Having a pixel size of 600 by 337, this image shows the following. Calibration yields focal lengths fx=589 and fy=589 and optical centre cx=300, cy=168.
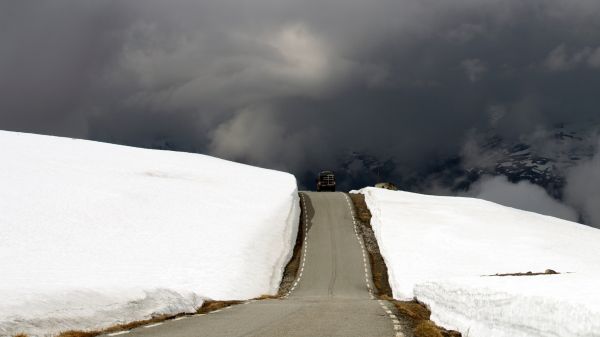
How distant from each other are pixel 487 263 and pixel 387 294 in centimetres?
973

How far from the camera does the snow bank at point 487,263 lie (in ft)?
35.8

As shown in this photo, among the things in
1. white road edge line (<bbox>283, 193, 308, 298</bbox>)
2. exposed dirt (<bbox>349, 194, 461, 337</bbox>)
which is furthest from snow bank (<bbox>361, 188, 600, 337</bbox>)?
white road edge line (<bbox>283, 193, 308, 298</bbox>)

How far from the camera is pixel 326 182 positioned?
4097 inches

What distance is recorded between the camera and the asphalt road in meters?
14.3

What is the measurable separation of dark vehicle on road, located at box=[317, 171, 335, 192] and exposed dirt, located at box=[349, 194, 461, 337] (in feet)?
80.9

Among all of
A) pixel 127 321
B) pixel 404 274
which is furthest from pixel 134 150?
pixel 127 321

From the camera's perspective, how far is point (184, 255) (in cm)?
4153

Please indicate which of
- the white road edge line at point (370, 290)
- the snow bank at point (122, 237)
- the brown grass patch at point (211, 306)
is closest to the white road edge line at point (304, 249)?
the snow bank at point (122, 237)

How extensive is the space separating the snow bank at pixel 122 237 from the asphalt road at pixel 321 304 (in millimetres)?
2307

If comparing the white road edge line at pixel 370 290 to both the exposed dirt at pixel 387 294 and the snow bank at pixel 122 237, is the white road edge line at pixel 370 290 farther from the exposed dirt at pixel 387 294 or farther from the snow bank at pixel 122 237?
the snow bank at pixel 122 237

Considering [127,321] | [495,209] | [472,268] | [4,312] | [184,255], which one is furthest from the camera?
[495,209]

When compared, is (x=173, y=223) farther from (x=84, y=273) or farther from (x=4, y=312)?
(x=4, y=312)

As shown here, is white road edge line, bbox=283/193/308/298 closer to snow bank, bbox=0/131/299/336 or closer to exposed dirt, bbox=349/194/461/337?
snow bank, bbox=0/131/299/336

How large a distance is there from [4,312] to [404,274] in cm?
3222
